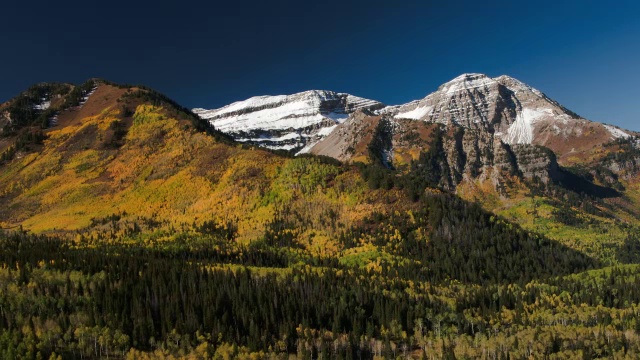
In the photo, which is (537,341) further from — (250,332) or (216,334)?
(216,334)

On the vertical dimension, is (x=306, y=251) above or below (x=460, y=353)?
above

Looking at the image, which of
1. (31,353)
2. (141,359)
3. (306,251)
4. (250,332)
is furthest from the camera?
(306,251)

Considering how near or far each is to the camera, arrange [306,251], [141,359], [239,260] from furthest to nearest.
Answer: [306,251] → [239,260] → [141,359]

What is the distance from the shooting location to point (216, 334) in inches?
4892

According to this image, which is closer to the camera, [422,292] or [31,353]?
[31,353]

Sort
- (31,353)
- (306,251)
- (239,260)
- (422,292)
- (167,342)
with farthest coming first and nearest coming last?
(306,251) < (239,260) < (422,292) < (167,342) < (31,353)

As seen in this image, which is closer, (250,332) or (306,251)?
(250,332)

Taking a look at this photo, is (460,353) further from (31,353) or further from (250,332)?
(31,353)

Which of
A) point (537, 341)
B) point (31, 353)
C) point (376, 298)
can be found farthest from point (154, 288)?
point (537, 341)

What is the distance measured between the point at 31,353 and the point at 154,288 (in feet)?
128

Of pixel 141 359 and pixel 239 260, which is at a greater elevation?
pixel 239 260

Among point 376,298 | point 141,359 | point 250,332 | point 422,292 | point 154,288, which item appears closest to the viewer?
point 141,359

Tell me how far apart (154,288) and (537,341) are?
4058 inches

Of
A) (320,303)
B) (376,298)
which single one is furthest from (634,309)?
→ (320,303)
